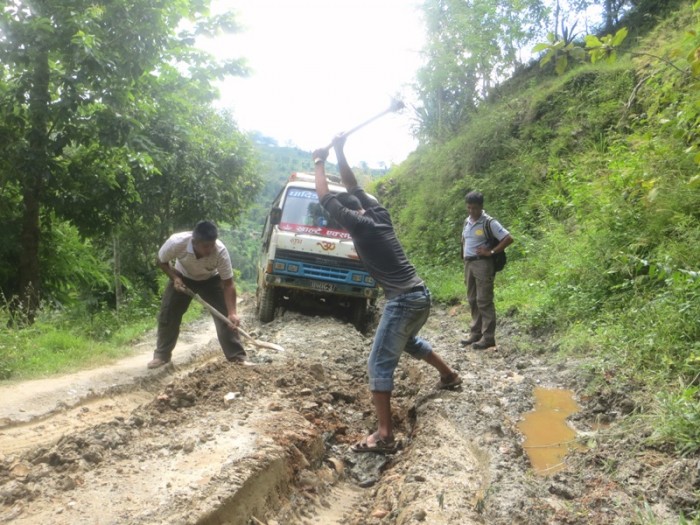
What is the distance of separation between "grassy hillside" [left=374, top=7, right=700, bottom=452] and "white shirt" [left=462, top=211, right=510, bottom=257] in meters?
1.12

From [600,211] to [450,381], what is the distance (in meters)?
3.68

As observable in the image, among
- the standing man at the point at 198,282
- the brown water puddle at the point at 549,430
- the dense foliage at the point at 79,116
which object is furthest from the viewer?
the dense foliage at the point at 79,116

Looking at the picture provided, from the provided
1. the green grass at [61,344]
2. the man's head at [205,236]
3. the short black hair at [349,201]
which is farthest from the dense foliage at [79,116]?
the short black hair at [349,201]

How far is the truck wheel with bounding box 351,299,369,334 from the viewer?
8.95m

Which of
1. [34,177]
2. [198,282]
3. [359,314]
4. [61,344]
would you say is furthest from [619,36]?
[34,177]

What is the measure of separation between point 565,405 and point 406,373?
179cm

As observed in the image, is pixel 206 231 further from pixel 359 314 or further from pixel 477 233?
pixel 359 314

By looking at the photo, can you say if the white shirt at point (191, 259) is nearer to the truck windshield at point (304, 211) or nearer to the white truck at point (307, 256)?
the white truck at point (307, 256)

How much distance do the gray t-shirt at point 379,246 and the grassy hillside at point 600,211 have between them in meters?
1.56

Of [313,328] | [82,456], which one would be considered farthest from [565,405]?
[313,328]

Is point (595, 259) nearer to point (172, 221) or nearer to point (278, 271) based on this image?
point (278, 271)

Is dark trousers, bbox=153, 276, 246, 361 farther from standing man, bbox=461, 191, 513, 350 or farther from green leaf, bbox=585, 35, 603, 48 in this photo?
green leaf, bbox=585, 35, 603, 48

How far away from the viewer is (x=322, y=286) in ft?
27.1

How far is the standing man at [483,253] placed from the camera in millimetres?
6000
